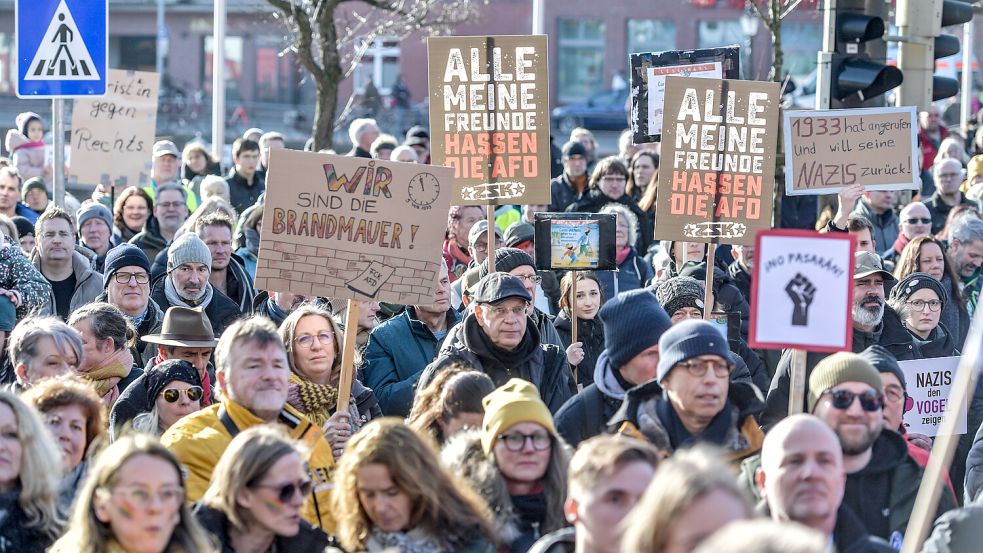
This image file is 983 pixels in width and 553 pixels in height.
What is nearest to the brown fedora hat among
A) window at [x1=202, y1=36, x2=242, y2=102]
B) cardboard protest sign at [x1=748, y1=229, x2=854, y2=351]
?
cardboard protest sign at [x1=748, y1=229, x2=854, y2=351]

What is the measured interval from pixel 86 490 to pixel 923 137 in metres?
14.4

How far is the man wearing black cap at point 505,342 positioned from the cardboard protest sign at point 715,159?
1561mm

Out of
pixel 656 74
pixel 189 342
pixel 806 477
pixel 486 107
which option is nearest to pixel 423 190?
pixel 189 342

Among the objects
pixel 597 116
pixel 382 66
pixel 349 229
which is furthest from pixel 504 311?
pixel 382 66

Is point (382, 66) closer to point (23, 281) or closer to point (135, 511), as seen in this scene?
point (23, 281)

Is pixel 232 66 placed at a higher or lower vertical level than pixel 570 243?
higher

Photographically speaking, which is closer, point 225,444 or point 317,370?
point 225,444

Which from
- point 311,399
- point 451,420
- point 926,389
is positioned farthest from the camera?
point 926,389

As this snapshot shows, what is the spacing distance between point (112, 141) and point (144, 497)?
8.64 m

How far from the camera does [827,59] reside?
1047 centimetres

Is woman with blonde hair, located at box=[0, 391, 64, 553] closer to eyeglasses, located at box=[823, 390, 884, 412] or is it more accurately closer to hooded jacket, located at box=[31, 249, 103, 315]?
eyeglasses, located at box=[823, 390, 884, 412]

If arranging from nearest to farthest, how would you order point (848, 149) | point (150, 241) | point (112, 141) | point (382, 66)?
1. point (848, 149)
2. point (150, 241)
3. point (112, 141)
4. point (382, 66)

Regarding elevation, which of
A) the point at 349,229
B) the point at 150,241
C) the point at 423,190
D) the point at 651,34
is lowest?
the point at 150,241

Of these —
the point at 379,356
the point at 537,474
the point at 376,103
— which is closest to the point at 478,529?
the point at 537,474
